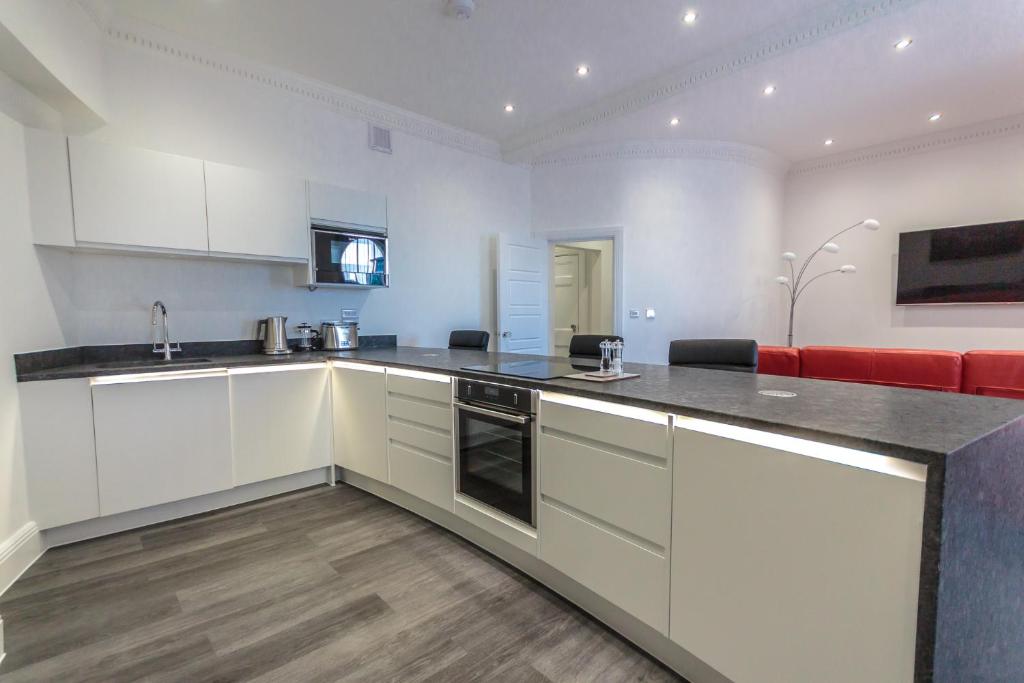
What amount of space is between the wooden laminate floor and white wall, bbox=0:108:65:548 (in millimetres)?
373

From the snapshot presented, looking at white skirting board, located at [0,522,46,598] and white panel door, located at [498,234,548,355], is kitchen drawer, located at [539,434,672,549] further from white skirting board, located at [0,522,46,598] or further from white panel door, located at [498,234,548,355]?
white panel door, located at [498,234,548,355]

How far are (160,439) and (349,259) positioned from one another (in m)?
1.65

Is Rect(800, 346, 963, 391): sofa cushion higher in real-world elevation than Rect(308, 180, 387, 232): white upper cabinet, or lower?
lower

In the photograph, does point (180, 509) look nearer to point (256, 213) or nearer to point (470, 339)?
point (256, 213)

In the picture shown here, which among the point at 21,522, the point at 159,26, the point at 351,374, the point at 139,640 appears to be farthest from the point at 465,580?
the point at 159,26

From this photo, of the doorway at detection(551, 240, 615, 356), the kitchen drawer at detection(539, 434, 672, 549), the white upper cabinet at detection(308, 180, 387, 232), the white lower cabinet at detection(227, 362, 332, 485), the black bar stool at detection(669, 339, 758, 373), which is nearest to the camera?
the kitchen drawer at detection(539, 434, 672, 549)

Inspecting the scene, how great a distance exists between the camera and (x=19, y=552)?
2.05 meters

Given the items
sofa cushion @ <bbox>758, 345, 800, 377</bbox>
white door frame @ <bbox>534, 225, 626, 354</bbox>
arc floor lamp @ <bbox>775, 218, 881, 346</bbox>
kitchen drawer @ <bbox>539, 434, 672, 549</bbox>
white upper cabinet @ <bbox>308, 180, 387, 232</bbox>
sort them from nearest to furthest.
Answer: kitchen drawer @ <bbox>539, 434, 672, 549</bbox> < white upper cabinet @ <bbox>308, 180, 387, 232</bbox> < sofa cushion @ <bbox>758, 345, 800, 377</bbox> < white door frame @ <bbox>534, 225, 626, 354</bbox> < arc floor lamp @ <bbox>775, 218, 881, 346</bbox>

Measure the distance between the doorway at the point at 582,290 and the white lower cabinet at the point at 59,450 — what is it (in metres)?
5.03

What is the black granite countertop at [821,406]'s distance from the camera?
0.99 metres

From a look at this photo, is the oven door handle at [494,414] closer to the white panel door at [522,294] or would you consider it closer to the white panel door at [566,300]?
the white panel door at [522,294]

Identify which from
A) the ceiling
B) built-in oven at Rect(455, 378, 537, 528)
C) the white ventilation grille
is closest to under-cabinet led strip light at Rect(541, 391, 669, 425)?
built-in oven at Rect(455, 378, 537, 528)

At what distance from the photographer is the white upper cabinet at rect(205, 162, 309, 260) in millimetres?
2812

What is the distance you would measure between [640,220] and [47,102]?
478 cm
